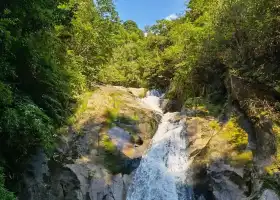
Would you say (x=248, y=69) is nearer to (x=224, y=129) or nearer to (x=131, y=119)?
(x=224, y=129)

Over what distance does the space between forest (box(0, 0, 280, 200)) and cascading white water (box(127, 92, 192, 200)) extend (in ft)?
8.15

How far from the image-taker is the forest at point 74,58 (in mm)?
9727

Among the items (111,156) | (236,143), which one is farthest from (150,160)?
(236,143)

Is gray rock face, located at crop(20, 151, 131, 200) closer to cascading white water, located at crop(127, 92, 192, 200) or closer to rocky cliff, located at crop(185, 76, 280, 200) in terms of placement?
cascading white water, located at crop(127, 92, 192, 200)

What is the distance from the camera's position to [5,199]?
26.4 feet

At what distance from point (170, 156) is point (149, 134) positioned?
1.66 meters

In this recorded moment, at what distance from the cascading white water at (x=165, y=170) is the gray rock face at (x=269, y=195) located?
116 inches

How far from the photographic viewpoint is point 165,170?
13.0m

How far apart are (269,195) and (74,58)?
33.5 feet

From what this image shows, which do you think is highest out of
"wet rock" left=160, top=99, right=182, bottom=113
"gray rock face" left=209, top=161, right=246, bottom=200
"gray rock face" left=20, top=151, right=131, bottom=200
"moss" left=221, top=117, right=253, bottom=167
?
"wet rock" left=160, top=99, right=182, bottom=113

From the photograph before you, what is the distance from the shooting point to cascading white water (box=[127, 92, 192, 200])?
1204 centimetres

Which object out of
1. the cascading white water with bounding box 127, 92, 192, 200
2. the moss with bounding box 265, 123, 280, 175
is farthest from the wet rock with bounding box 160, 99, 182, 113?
the moss with bounding box 265, 123, 280, 175

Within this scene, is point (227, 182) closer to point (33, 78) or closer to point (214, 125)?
point (214, 125)

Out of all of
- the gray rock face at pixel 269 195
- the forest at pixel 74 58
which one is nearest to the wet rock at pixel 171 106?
the forest at pixel 74 58
